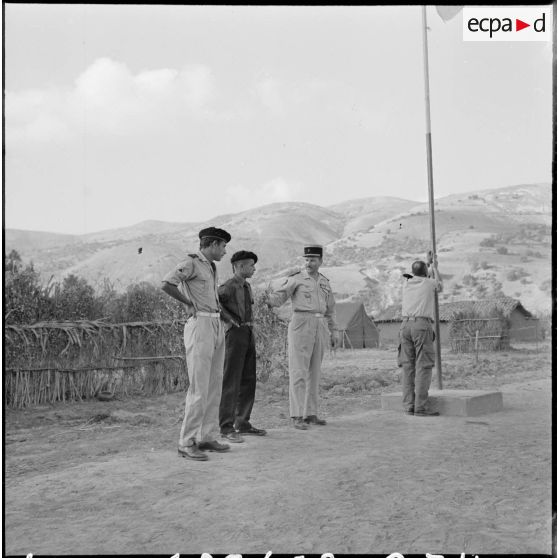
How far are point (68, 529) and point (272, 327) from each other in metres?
7.47

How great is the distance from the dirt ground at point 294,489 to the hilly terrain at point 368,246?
15115 mm

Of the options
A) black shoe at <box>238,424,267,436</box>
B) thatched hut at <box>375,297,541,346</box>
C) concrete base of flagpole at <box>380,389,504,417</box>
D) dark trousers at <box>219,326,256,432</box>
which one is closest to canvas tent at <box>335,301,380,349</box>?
thatched hut at <box>375,297,541,346</box>

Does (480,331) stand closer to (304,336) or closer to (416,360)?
(416,360)

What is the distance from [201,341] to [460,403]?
9.51ft

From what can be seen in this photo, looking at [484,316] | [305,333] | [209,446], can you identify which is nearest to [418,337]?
[305,333]

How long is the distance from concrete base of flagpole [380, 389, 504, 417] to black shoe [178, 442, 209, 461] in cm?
275

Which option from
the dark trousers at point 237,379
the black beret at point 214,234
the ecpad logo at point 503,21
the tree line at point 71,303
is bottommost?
the dark trousers at point 237,379

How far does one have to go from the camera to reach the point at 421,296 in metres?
6.38

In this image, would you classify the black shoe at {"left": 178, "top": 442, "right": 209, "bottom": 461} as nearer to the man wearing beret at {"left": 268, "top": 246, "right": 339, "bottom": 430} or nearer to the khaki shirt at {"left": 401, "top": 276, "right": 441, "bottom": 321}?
the man wearing beret at {"left": 268, "top": 246, "right": 339, "bottom": 430}

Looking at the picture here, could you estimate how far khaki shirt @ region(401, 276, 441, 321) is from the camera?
6355 mm

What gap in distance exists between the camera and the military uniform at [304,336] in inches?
227

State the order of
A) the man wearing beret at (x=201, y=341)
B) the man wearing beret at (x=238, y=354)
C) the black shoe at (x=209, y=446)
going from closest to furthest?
the man wearing beret at (x=201, y=341) < the black shoe at (x=209, y=446) < the man wearing beret at (x=238, y=354)

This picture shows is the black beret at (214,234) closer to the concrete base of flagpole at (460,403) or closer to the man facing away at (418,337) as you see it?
the man facing away at (418,337)

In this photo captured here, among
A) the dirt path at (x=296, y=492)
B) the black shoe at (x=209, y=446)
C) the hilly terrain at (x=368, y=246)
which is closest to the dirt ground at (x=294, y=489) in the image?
the dirt path at (x=296, y=492)
